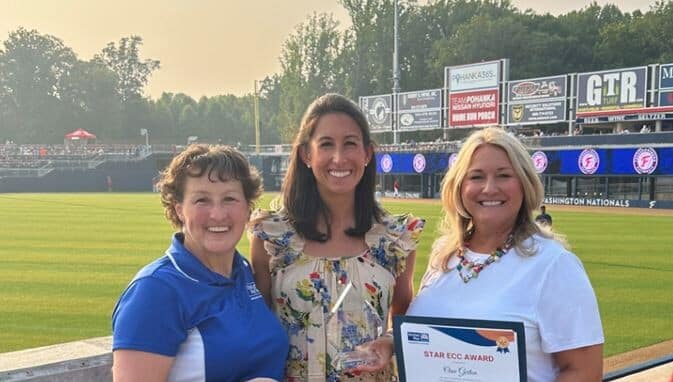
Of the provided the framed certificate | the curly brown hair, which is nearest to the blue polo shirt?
the curly brown hair

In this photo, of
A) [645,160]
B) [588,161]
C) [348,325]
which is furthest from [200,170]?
[588,161]

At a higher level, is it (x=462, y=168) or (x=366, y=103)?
(x=366, y=103)

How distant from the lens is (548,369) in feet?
7.84

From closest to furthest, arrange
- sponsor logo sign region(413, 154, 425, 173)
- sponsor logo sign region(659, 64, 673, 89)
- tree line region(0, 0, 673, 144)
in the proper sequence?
1. sponsor logo sign region(659, 64, 673, 89)
2. sponsor logo sign region(413, 154, 425, 173)
3. tree line region(0, 0, 673, 144)

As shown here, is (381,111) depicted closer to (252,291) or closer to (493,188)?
(493,188)

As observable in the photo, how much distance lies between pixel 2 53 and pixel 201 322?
114m

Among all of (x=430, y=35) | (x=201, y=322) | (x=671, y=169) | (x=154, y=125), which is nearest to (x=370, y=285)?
(x=201, y=322)

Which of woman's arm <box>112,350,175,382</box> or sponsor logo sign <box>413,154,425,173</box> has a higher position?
woman's arm <box>112,350,175,382</box>

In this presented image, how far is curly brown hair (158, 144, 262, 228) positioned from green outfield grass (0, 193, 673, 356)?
5686mm

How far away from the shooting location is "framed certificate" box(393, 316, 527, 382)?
224 cm

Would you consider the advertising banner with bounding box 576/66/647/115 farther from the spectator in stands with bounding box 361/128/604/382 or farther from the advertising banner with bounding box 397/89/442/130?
the spectator in stands with bounding box 361/128/604/382

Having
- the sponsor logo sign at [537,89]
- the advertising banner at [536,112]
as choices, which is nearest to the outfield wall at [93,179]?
the advertising banner at [536,112]

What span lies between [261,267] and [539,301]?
1.31 metres

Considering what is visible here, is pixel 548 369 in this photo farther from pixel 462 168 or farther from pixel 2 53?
pixel 2 53
